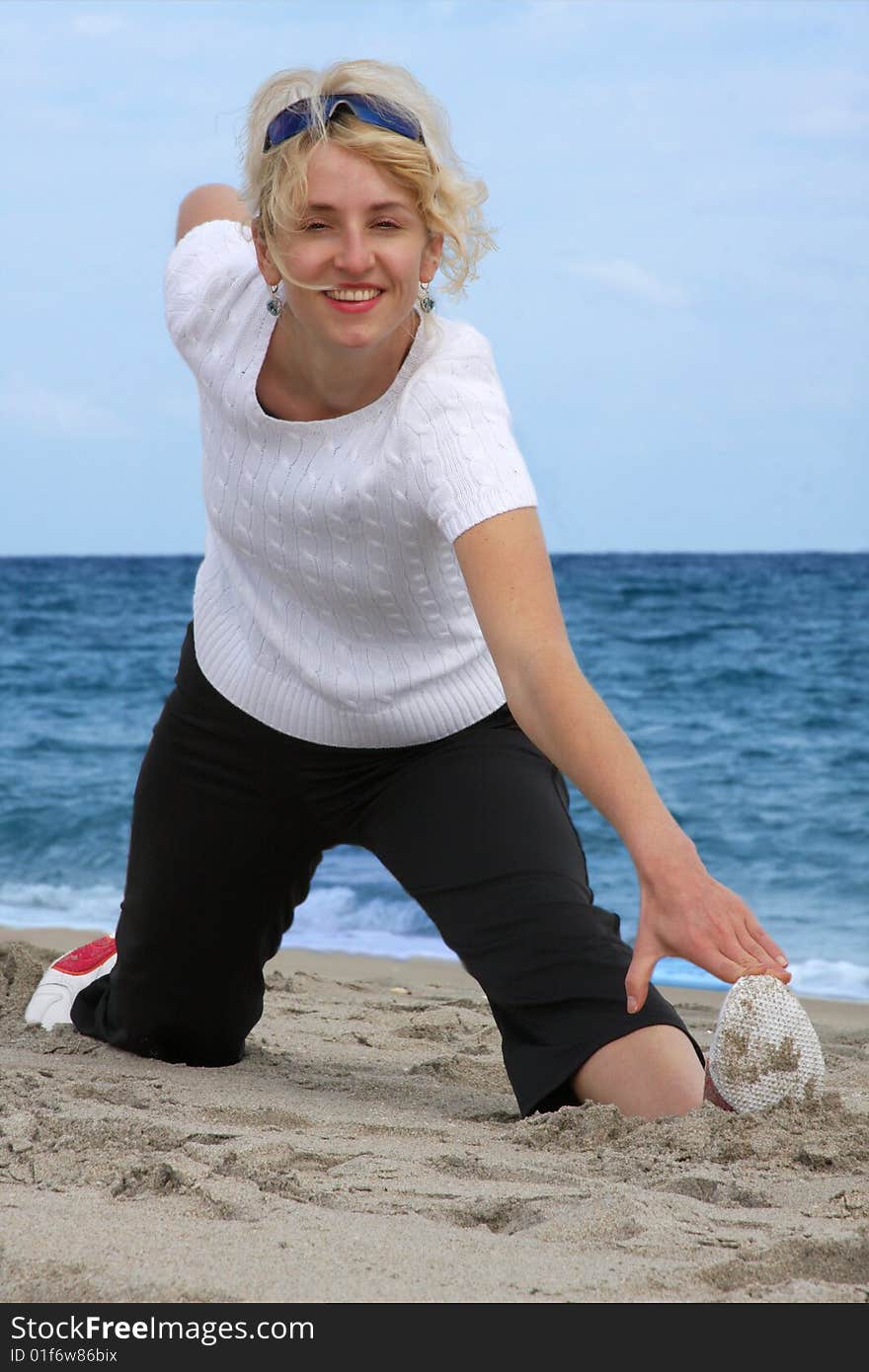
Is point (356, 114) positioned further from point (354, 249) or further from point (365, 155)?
point (354, 249)

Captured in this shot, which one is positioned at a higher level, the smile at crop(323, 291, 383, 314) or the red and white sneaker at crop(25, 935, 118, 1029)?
the smile at crop(323, 291, 383, 314)

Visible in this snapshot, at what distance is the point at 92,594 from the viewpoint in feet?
80.9

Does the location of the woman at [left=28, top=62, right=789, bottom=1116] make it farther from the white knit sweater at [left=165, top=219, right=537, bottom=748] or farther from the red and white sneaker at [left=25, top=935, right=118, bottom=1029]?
the red and white sneaker at [left=25, top=935, right=118, bottom=1029]

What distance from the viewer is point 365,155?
2479mm

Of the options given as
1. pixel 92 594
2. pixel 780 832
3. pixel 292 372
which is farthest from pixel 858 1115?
pixel 92 594

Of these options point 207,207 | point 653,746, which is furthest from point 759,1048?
point 653,746

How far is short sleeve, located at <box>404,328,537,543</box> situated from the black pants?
0.63m

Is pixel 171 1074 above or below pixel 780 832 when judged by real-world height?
below

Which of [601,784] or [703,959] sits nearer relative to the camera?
[703,959]

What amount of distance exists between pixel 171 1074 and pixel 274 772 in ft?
2.26

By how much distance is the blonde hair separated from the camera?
2.48 m

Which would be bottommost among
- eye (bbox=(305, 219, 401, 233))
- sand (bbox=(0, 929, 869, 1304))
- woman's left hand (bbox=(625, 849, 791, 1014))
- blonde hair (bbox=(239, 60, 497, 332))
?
sand (bbox=(0, 929, 869, 1304))

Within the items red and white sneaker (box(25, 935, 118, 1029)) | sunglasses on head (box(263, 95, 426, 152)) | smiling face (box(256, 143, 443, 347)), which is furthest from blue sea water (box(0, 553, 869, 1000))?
sunglasses on head (box(263, 95, 426, 152))
